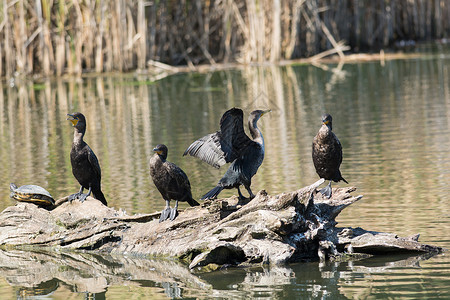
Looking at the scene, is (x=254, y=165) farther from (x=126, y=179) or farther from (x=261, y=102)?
(x=261, y=102)

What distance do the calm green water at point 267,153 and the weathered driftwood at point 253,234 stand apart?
4.9 inches

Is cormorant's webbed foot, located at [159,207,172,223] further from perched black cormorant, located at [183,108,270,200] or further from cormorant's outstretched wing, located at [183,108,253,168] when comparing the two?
cormorant's outstretched wing, located at [183,108,253,168]

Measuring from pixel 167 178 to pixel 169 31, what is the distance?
16.1 metres

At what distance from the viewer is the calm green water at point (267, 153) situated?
5.45 m

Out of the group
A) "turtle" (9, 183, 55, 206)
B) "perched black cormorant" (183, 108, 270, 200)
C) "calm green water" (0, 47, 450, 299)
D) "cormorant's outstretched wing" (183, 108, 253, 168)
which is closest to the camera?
"calm green water" (0, 47, 450, 299)

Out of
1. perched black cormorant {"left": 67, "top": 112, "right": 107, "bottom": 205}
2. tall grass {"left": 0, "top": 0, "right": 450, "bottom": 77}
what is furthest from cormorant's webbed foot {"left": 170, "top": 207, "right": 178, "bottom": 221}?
tall grass {"left": 0, "top": 0, "right": 450, "bottom": 77}

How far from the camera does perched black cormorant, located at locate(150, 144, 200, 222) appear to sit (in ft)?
20.5

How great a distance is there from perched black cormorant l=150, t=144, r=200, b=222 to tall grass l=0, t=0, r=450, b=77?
13982 mm

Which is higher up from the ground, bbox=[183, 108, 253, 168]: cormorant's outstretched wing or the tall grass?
the tall grass

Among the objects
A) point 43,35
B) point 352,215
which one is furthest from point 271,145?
point 43,35

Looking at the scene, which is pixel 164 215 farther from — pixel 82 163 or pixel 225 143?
pixel 82 163

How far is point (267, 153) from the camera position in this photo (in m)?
10.3

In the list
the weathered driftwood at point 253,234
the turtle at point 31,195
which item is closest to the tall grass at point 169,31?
the turtle at point 31,195

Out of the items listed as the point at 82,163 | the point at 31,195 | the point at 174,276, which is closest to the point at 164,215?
the point at 174,276
